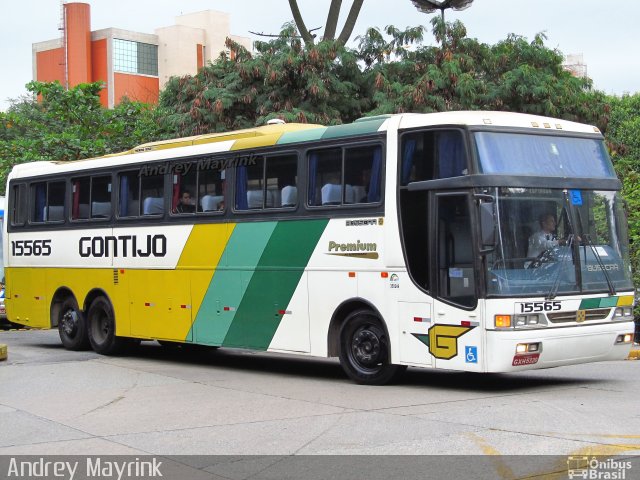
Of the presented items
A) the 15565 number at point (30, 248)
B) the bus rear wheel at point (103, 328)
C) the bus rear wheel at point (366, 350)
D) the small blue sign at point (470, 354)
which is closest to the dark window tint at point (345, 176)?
the bus rear wheel at point (366, 350)

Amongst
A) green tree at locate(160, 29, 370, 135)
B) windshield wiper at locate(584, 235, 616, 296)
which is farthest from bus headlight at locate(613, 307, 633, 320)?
green tree at locate(160, 29, 370, 135)

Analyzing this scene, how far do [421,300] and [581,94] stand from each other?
14.2 m

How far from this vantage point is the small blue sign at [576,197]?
1309cm

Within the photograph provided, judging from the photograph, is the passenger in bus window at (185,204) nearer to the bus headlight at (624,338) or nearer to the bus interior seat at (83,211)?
the bus interior seat at (83,211)

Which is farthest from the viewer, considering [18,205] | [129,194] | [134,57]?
[134,57]

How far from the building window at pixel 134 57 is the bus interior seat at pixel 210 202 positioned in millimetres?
81019

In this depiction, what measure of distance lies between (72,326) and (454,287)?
32.2 ft

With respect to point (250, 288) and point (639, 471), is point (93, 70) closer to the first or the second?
point (250, 288)

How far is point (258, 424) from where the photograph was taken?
1078 cm

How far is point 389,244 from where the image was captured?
13438mm

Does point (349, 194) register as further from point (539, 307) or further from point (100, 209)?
point (100, 209)

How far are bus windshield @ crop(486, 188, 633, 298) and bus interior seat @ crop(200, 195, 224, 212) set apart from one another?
5.37 m

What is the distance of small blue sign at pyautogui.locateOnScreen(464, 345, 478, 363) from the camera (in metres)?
12.4

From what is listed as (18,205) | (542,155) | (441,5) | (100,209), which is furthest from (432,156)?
(441,5)
